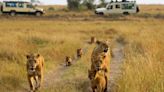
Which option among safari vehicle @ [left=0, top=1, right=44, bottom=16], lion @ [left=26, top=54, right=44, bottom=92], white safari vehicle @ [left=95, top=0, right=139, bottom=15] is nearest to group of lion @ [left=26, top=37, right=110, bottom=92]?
lion @ [left=26, top=54, right=44, bottom=92]

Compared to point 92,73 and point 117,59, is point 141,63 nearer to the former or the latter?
point 92,73

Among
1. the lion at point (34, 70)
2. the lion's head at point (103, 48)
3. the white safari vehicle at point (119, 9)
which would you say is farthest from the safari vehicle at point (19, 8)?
the lion's head at point (103, 48)

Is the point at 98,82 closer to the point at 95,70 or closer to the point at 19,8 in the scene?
the point at 95,70

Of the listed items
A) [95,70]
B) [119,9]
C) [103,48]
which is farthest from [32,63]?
[119,9]

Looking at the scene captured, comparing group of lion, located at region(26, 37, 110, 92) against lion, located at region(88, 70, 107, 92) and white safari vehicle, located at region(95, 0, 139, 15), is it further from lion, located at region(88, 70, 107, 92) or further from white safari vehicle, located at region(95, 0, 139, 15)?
white safari vehicle, located at region(95, 0, 139, 15)

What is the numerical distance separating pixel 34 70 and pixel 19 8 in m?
42.5

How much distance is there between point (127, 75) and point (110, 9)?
145 ft

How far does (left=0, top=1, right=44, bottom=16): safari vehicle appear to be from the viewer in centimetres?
5286

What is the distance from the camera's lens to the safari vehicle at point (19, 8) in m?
52.9

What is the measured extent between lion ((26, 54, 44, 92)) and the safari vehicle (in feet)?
136

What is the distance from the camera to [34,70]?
1114 cm

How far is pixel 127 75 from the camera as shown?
31.2 feet

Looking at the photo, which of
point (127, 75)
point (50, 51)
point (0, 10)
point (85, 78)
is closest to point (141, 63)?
point (127, 75)

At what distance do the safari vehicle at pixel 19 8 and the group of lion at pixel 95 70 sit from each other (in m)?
41.6
